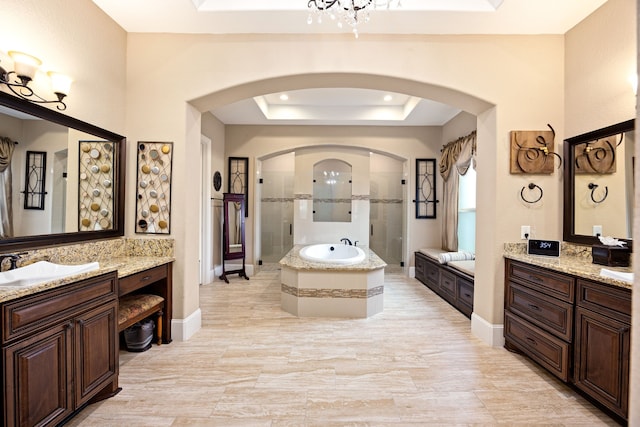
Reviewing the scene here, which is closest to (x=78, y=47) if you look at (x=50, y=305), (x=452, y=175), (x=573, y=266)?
(x=50, y=305)

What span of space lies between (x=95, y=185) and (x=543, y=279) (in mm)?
3572

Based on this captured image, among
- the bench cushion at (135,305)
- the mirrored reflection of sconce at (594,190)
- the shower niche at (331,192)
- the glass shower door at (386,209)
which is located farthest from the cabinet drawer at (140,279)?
the glass shower door at (386,209)

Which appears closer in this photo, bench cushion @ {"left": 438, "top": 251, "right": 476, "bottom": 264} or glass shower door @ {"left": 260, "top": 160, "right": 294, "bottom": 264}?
bench cushion @ {"left": 438, "top": 251, "right": 476, "bottom": 264}

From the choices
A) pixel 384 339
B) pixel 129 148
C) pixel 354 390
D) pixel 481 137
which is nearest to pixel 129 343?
pixel 129 148

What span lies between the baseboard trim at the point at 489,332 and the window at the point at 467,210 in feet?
Answer: 6.14

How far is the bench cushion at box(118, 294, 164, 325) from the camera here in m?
2.11

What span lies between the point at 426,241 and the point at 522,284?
9.14 ft

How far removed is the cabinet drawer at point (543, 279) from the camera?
1.97 metres

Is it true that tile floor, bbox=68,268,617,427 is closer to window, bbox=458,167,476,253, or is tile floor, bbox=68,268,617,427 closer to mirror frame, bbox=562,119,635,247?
mirror frame, bbox=562,119,635,247

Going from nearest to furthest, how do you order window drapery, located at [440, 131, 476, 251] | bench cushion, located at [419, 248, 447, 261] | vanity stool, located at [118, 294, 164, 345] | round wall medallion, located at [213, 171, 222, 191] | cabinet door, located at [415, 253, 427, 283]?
vanity stool, located at [118, 294, 164, 345] < window drapery, located at [440, 131, 476, 251] < bench cushion, located at [419, 248, 447, 261] < cabinet door, located at [415, 253, 427, 283] < round wall medallion, located at [213, 171, 222, 191]

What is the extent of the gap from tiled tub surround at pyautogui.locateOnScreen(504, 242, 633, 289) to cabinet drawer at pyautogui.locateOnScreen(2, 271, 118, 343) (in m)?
2.96

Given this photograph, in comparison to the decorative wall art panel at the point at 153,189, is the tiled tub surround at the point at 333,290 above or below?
below

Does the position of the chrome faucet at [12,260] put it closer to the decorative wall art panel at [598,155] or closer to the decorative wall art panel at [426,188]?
the decorative wall art panel at [598,155]

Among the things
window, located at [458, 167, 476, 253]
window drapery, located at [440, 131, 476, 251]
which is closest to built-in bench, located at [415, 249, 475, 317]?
window drapery, located at [440, 131, 476, 251]
